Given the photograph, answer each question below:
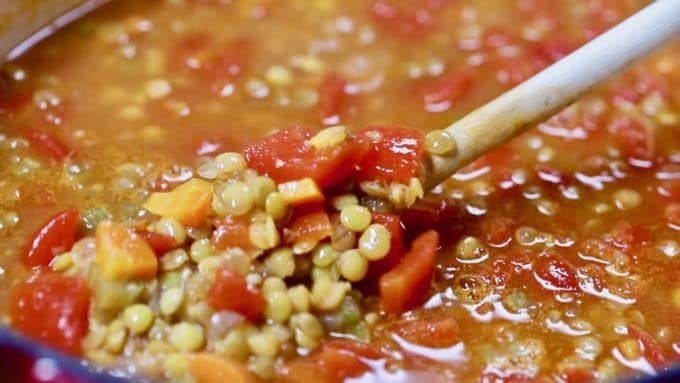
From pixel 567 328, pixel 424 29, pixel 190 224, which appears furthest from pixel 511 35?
pixel 190 224

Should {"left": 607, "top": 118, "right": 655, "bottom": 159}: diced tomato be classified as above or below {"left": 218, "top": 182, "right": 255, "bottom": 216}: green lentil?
below

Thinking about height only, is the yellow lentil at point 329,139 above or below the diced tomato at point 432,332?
above

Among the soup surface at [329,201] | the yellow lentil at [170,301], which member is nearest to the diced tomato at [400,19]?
the soup surface at [329,201]

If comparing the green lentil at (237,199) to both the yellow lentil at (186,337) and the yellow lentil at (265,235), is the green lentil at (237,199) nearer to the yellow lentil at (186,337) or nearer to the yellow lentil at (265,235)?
the yellow lentil at (265,235)

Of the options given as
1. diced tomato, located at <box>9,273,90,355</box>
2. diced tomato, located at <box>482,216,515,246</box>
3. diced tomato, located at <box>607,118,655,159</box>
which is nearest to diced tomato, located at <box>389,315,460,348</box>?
diced tomato, located at <box>482,216,515,246</box>

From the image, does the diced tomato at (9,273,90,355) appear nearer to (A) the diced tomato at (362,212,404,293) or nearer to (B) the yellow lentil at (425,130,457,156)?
(A) the diced tomato at (362,212,404,293)

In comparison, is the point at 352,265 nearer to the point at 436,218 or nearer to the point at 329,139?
the point at 329,139
